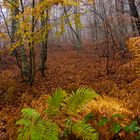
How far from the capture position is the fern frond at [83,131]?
504 cm

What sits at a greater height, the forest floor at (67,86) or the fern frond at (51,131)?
the fern frond at (51,131)

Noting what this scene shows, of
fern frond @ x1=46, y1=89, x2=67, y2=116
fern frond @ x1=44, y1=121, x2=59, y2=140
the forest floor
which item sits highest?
fern frond @ x1=46, y1=89, x2=67, y2=116

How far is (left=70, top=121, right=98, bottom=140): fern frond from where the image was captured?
5035 mm

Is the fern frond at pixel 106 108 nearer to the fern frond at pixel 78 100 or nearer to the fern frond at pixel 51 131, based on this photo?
the fern frond at pixel 78 100

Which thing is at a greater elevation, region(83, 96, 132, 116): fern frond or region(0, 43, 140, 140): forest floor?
region(83, 96, 132, 116): fern frond

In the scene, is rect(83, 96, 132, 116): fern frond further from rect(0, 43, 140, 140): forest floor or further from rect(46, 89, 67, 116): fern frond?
rect(46, 89, 67, 116): fern frond

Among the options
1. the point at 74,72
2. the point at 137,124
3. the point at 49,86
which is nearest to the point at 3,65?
the point at 74,72

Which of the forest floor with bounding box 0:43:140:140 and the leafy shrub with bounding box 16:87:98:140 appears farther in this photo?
the forest floor with bounding box 0:43:140:140

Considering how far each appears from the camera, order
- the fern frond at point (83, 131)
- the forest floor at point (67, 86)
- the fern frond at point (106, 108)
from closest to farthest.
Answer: the fern frond at point (83, 131)
the fern frond at point (106, 108)
the forest floor at point (67, 86)

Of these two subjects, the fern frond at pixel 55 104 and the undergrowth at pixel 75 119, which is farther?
the fern frond at pixel 55 104

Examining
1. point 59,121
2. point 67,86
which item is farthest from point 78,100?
point 67,86

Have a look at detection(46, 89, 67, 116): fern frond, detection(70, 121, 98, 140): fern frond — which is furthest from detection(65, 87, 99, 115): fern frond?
detection(70, 121, 98, 140): fern frond

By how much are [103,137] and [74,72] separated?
26.1ft

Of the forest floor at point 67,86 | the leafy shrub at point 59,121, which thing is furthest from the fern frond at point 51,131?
the forest floor at point 67,86
